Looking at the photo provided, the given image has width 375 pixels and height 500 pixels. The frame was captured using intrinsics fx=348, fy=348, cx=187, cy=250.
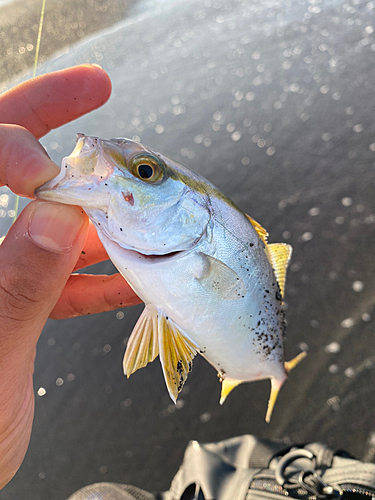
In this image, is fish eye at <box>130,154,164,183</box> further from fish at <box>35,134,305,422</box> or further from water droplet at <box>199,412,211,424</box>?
water droplet at <box>199,412,211,424</box>

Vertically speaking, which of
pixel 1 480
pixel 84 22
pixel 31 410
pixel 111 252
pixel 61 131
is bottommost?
pixel 1 480

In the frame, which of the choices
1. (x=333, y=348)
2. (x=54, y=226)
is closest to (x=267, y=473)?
(x=333, y=348)

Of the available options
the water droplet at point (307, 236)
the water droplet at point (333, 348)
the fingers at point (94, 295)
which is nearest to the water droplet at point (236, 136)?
the water droplet at point (307, 236)

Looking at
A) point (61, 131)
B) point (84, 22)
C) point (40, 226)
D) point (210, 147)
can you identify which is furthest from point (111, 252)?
point (84, 22)

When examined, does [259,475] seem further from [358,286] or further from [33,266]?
[33,266]

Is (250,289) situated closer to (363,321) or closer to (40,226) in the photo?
(40,226)

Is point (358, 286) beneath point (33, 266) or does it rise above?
beneath

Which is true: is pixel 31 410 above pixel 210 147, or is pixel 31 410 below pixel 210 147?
below
